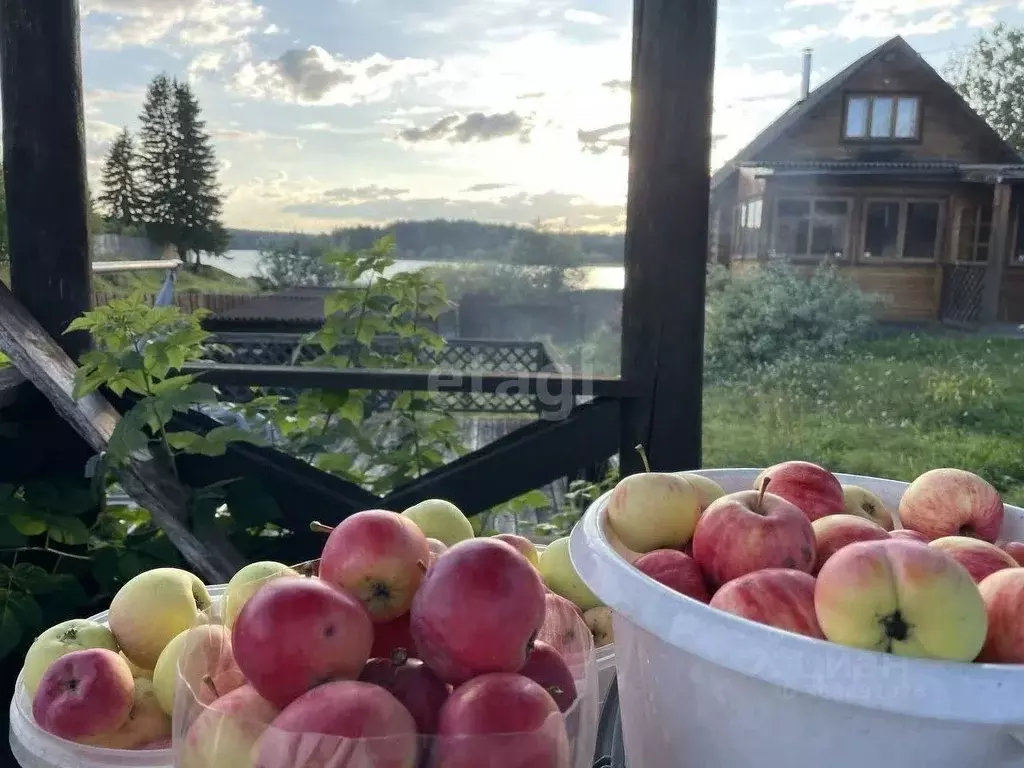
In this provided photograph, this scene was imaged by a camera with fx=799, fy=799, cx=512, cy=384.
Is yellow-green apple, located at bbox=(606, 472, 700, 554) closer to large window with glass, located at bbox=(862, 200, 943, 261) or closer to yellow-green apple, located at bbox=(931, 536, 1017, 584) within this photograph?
yellow-green apple, located at bbox=(931, 536, 1017, 584)

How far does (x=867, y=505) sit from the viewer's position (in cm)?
75

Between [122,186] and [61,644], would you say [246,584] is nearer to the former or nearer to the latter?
[61,644]

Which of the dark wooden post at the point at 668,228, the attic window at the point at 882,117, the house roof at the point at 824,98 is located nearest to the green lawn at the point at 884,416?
the dark wooden post at the point at 668,228

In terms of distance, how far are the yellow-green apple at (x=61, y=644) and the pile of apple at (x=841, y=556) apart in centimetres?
48

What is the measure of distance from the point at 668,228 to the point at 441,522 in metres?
0.83

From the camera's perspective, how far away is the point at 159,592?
74 cm

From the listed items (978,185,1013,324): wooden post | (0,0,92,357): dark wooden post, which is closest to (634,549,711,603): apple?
(0,0,92,357): dark wooden post

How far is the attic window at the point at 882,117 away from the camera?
9289mm

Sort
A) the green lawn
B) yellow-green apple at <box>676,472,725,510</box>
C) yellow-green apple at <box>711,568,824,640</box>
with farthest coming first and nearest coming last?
the green lawn, yellow-green apple at <box>676,472,725,510</box>, yellow-green apple at <box>711,568,824,640</box>

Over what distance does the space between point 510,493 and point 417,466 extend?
1.29 feet

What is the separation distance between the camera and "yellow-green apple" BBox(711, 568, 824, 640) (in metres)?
0.49

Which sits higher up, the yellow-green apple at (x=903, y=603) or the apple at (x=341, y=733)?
the yellow-green apple at (x=903, y=603)

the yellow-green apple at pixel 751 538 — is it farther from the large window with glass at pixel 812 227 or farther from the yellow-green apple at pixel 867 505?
the large window with glass at pixel 812 227

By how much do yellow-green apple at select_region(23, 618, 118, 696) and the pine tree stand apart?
167 cm
